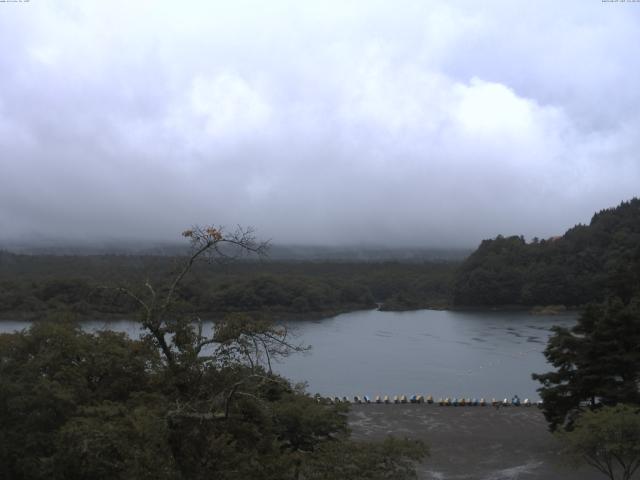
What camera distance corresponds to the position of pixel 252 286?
6353 cm

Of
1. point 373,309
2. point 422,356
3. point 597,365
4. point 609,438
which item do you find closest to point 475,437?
point 597,365

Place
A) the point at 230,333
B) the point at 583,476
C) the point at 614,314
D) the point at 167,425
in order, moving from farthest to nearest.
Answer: the point at 614,314 → the point at 583,476 → the point at 230,333 → the point at 167,425

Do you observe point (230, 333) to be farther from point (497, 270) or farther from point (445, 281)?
point (445, 281)

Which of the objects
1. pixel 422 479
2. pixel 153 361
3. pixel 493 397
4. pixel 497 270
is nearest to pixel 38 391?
pixel 153 361

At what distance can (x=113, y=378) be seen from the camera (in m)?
10.2

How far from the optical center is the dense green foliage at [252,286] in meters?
53.6

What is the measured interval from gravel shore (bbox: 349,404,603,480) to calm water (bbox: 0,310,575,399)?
3945 mm

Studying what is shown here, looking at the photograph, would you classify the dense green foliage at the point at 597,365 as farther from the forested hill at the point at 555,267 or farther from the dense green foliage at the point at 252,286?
the forested hill at the point at 555,267

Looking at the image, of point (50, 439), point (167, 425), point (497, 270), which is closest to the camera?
point (167, 425)

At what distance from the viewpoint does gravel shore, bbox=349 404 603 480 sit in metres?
15.8

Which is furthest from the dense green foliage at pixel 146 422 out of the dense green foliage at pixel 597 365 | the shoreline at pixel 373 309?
the shoreline at pixel 373 309

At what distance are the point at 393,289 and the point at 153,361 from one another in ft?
274

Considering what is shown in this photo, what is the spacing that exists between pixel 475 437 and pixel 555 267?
181 feet

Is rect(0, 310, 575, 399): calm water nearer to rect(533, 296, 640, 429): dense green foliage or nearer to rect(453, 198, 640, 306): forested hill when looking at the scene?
rect(453, 198, 640, 306): forested hill
